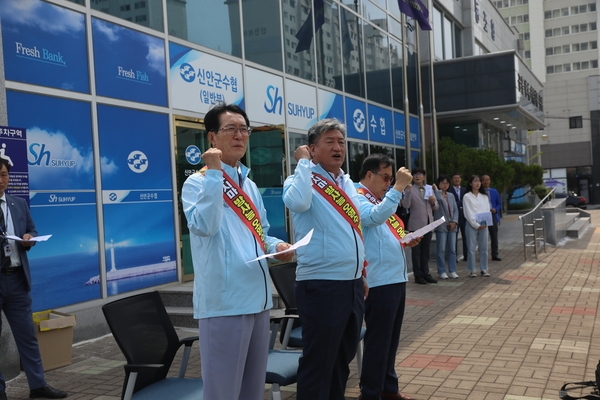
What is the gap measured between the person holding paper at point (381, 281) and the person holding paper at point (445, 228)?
658 cm

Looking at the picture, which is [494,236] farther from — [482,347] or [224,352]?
[224,352]

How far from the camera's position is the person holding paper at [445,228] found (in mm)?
10750

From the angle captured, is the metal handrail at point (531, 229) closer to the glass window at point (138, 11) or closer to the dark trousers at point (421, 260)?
the dark trousers at point (421, 260)

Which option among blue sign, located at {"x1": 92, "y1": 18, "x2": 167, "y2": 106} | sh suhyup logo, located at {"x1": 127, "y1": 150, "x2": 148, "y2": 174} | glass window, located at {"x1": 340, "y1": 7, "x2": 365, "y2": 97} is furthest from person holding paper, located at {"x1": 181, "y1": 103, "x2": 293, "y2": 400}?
glass window, located at {"x1": 340, "y1": 7, "x2": 365, "y2": 97}

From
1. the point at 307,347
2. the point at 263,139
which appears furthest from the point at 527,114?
the point at 307,347

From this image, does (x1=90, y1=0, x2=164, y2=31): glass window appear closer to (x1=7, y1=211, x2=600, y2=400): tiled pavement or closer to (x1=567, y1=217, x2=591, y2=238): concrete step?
(x1=7, y1=211, x2=600, y2=400): tiled pavement

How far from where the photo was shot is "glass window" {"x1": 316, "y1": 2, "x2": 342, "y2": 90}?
44.7ft

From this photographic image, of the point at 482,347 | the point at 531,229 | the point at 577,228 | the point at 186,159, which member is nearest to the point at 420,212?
the point at 186,159

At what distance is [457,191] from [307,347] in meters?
8.90

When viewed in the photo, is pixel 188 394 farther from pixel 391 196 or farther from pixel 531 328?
pixel 531 328

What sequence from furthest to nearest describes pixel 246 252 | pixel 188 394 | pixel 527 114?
pixel 527 114 → pixel 188 394 → pixel 246 252

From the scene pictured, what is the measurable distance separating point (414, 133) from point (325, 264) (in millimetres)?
17020

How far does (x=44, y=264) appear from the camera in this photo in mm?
6516

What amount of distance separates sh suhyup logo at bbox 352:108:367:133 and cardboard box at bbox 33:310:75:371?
10.4 meters
